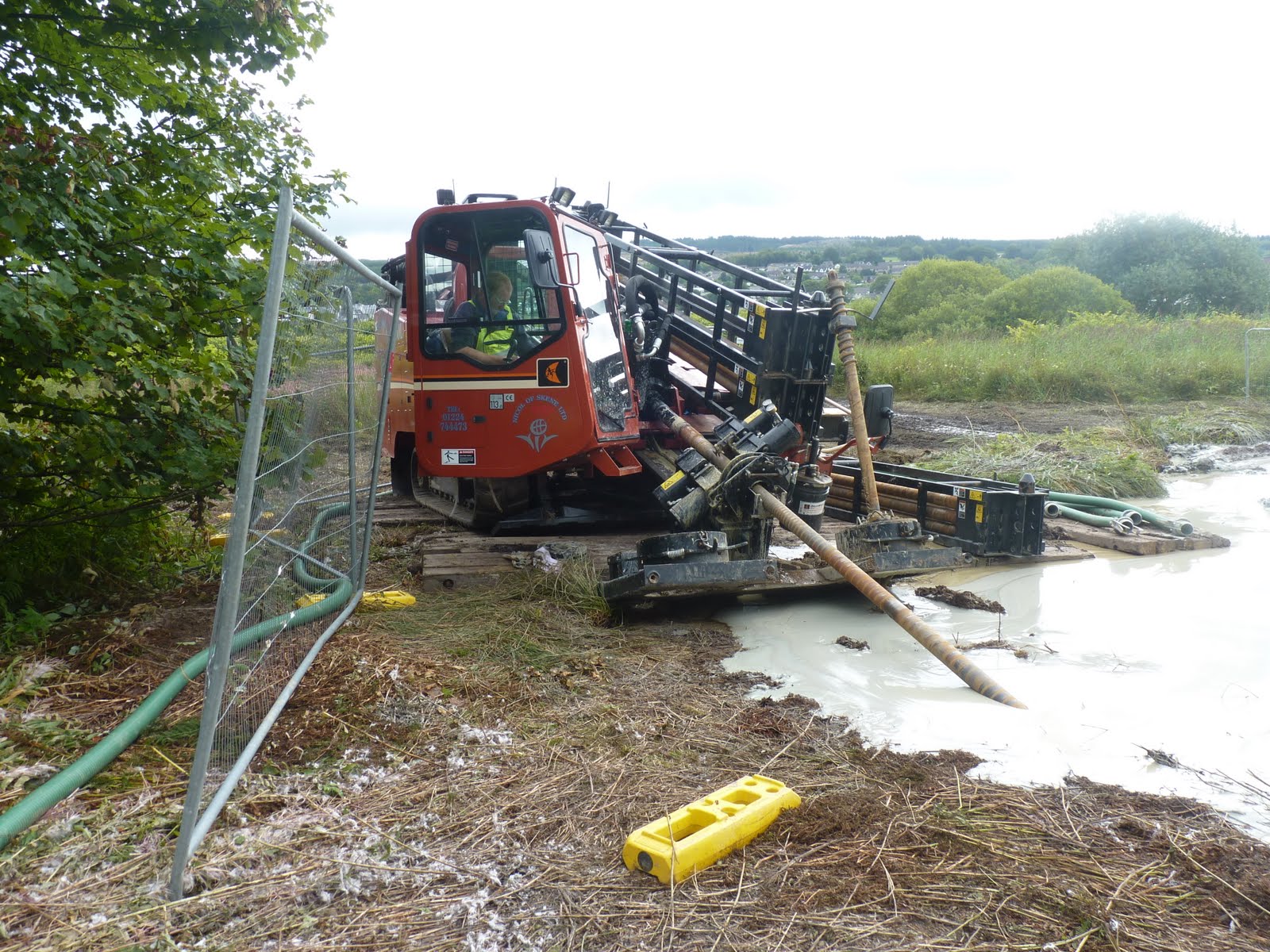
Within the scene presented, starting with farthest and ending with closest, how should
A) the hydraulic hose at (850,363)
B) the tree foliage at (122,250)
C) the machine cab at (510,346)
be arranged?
the machine cab at (510,346) → the hydraulic hose at (850,363) → the tree foliage at (122,250)

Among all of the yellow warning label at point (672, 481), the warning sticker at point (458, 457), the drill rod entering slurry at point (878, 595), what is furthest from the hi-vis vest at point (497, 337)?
the yellow warning label at point (672, 481)

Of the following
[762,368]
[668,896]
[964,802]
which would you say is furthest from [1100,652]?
[668,896]

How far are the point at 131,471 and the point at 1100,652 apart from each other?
4.94 metres

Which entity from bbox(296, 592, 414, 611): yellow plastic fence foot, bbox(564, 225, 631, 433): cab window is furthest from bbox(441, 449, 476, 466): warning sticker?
bbox(296, 592, 414, 611): yellow plastic fence foot

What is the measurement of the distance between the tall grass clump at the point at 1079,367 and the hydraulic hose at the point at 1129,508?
8.44m

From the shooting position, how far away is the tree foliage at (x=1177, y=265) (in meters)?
43.2

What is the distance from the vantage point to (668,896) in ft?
8.34

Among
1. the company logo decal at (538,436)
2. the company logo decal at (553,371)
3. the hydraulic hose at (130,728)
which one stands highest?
the company logo decal at (553,371)

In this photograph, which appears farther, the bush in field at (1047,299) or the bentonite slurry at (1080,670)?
the bush in field at (1047,299)

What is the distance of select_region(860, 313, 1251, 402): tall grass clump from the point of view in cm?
1691

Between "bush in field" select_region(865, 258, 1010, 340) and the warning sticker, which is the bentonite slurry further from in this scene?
"bush in field" select_region(865, 258, 1010, 340)

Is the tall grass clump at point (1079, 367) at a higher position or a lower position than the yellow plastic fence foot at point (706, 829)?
higher

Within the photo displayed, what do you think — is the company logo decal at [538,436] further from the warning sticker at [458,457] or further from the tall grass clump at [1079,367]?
the tall grass clump at [1079,367]

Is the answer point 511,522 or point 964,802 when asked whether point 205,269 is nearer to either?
point 511,522
